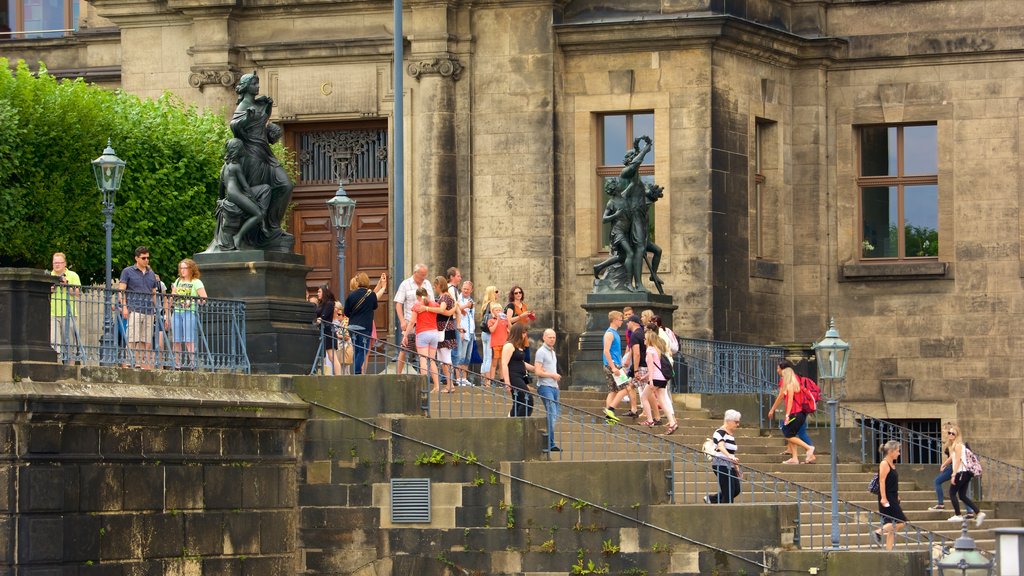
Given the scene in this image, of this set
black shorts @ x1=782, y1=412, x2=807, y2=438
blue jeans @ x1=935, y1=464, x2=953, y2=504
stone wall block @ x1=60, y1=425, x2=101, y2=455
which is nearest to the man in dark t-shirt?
black shorts @ x1=782, y1=412, x2=807, y2=438

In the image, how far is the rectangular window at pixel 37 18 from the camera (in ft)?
144

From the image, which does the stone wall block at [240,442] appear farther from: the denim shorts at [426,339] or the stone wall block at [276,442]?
the denim shorts at [426,339]

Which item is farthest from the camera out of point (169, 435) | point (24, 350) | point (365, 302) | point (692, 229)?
point (692, 229)

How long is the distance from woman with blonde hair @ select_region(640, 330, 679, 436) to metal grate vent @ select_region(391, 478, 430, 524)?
14.0 ft

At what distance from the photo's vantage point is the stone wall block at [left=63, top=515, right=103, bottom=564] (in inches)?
967

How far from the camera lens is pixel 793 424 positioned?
31.4 m

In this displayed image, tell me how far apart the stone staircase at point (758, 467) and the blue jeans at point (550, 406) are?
0.44 feet

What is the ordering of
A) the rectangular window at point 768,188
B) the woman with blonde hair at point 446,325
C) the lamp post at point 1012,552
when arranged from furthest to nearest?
the rectangular window at point 768,188
the woman with blonde hair at point 446,325
the lamp post at point 1012,552

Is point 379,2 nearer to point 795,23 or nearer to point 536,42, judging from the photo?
point 536,42

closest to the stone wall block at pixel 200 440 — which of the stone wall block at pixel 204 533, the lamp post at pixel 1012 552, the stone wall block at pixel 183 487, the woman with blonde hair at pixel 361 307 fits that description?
the stone wall block at pixel 183 487

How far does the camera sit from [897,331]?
4034 centimetres

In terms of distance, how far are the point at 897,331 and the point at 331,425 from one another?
15.2 meters

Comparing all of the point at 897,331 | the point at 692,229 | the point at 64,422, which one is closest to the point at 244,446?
the point at 64,422

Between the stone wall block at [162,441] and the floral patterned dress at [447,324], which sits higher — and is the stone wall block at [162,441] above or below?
below
